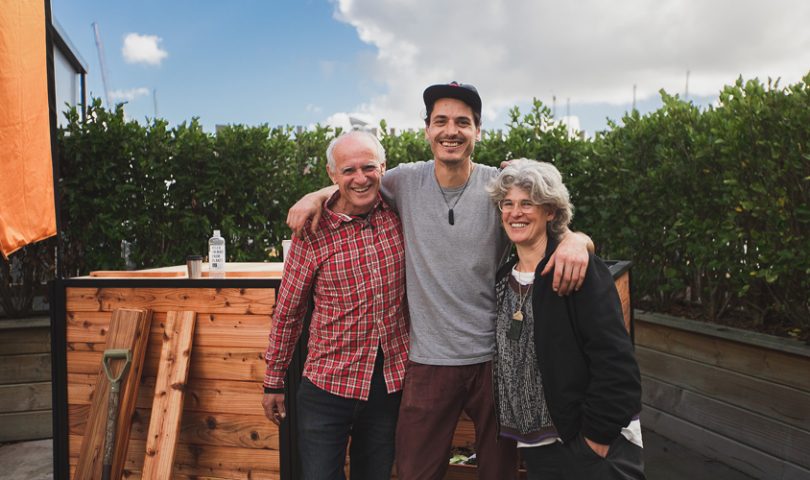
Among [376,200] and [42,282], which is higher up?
[376,200]

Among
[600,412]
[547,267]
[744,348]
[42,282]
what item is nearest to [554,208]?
[547,267]

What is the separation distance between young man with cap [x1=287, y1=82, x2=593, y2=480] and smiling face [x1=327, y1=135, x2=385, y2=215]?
6.5 inches

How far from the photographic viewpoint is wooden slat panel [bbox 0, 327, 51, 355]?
5008mm

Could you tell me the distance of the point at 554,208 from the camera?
2203 millimetres

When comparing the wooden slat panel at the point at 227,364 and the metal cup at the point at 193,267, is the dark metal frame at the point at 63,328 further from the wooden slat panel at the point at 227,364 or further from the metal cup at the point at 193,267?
the wooden slat panel at the point at 227,364

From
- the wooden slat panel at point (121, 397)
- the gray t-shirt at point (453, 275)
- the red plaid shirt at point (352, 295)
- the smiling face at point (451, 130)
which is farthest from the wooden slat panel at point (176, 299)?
the smiling face at point (451, 130)

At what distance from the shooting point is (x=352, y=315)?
2410mm

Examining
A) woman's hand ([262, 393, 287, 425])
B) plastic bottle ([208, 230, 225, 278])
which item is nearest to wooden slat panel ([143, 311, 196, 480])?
plastic bottle ([208, 230, 225, 278])

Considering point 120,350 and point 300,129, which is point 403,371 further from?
point 300,129

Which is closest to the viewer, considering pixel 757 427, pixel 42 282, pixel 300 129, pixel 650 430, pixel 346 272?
pixel 346 272

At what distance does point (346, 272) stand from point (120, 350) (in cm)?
166

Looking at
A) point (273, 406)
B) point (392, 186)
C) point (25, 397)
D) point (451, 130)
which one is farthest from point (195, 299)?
point (25, 397)

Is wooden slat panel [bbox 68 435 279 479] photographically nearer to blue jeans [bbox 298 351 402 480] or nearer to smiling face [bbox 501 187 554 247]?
blue jeans [bbox 298 351 402 480]

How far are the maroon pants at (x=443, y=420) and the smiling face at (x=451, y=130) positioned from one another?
842 millimetres
